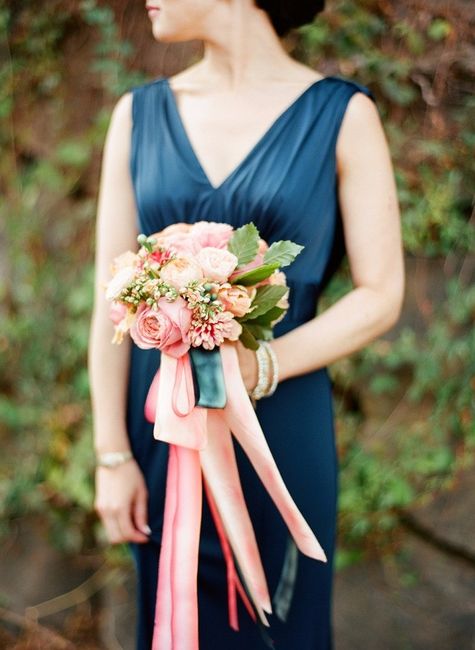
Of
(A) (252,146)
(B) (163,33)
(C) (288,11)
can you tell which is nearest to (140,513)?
(A) (252,146)

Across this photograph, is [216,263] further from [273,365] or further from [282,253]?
[273,365]

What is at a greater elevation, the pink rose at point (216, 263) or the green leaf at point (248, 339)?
the pink rose at point (216, 263)

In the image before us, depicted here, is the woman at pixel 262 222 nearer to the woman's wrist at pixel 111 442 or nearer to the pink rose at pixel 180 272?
the woman's wrist at pixel 111 442

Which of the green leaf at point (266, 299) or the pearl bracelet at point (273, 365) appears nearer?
the green leaf at point (266, 299)

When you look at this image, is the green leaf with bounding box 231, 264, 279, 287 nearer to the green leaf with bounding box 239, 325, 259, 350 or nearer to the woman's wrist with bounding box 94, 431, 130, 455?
the green leaf with bounding box 239, 325, 259, 350

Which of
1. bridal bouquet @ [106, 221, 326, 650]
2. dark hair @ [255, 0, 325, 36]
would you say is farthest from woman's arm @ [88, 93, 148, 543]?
dark hair @ [255, 0, 325, 36]

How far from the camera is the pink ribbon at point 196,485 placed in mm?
1329

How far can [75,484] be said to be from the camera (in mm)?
3076

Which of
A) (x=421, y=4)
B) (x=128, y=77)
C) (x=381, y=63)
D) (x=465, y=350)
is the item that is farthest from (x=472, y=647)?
(x=128, y=77)

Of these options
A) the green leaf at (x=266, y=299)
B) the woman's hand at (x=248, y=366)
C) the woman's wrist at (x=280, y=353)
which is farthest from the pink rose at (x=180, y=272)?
the woman's wrist at (x=280, y=353)

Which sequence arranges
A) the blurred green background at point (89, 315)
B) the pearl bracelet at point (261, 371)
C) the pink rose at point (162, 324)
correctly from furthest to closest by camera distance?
the blurred green background at point (89, 315) < the pearl bracelet at point (261, 371) < the pink rose at point (162, 324)

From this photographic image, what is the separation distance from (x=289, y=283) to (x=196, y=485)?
1.75ft

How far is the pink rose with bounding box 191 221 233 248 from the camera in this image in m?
1.34

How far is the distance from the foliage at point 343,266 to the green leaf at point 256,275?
157 centimetres
